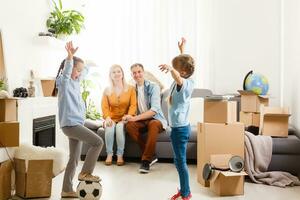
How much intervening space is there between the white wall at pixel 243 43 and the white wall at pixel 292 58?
0.25 metres

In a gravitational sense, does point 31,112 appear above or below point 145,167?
above

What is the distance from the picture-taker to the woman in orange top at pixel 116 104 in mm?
4508

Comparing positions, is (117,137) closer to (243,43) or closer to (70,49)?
(70,49)

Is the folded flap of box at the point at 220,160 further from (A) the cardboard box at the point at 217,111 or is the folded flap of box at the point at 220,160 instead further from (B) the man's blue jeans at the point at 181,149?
(B) the man's blue jeans at the point at 181,149

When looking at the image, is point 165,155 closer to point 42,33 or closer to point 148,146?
point 148,146

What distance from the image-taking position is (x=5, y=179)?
2.99 metres

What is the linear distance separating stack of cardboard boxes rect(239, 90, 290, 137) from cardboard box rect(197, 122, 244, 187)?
2.07ft

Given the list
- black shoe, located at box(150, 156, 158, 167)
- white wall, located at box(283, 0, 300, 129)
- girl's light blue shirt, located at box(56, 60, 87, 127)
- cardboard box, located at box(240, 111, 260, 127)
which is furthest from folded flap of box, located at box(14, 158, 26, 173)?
white wall, located at box(283, 0, 300, 129)

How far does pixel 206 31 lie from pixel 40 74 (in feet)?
8.02

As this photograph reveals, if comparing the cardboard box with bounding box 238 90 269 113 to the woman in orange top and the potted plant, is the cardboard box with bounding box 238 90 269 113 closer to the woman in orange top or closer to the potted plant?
the woman in orange top

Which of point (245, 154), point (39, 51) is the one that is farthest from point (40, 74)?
point (245, 154)

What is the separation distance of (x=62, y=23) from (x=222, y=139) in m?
2.72

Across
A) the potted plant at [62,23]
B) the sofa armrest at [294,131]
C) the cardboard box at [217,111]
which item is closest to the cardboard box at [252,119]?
the sofa armrest at [294,131]

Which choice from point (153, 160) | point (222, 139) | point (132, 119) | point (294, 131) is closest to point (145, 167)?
point (153, 160)
